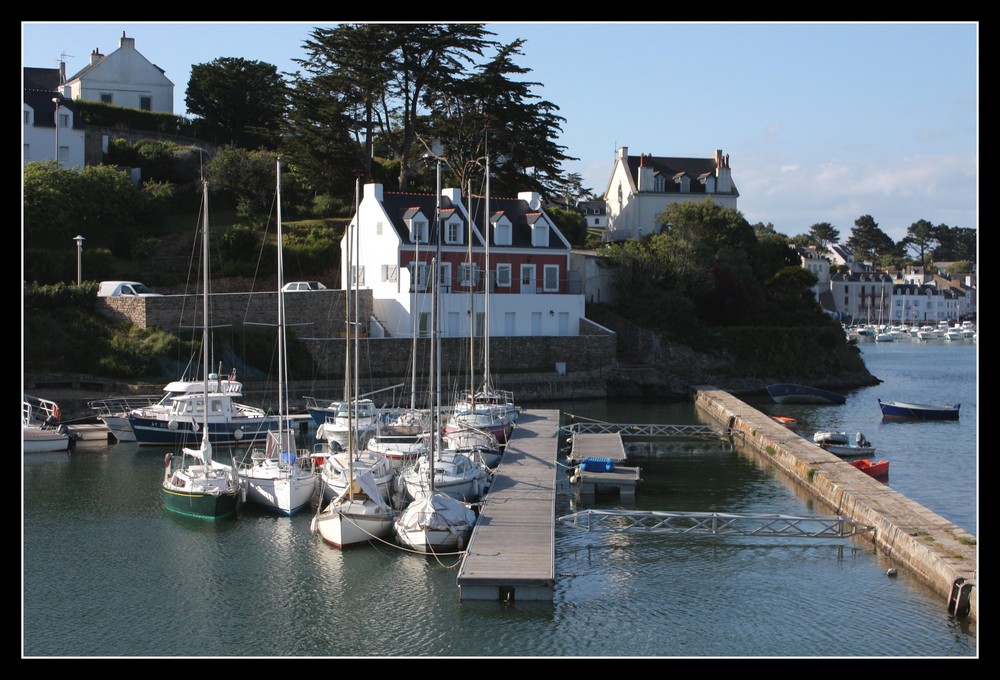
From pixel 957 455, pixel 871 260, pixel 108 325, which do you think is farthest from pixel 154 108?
pixel 871 260

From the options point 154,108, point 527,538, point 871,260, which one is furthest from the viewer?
point 871,260

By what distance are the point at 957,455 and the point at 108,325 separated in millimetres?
32397

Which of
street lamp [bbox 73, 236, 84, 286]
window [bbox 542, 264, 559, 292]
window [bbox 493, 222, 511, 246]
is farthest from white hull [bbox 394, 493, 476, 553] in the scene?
window [bbox 542, 264, 559, 292]

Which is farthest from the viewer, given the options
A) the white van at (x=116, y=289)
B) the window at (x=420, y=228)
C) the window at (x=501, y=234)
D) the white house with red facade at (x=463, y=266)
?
the window at (x=501, y=234)

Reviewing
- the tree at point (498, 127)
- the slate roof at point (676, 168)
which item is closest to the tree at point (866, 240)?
the slate roof at point (676, 168)

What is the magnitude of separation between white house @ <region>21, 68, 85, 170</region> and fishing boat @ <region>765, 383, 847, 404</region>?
1541 inches

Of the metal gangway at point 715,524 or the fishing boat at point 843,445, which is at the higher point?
the fishing boat at point 843,445

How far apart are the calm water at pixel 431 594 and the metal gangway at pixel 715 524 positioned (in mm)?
252

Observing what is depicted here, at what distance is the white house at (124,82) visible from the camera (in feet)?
227

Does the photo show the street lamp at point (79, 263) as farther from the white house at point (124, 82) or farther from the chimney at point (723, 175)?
the chimney at point (723, 175)

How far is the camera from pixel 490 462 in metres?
30.8

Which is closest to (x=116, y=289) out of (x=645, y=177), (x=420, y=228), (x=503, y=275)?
(x=420, y=228)
